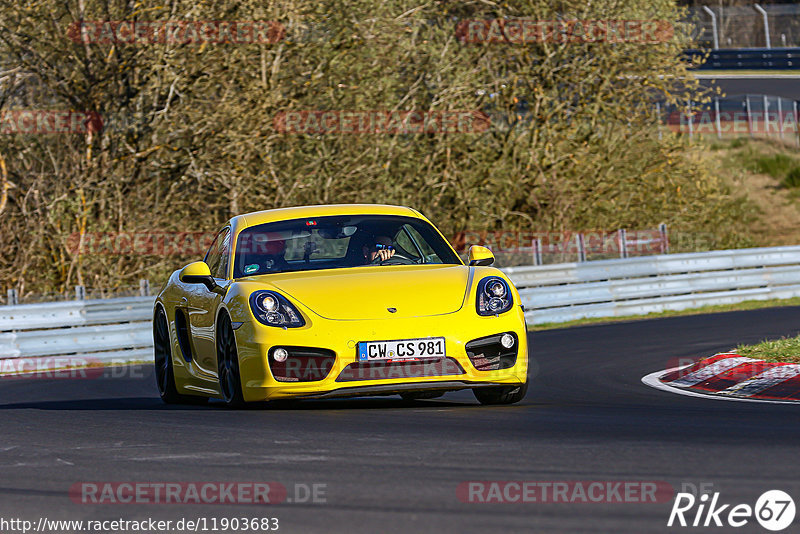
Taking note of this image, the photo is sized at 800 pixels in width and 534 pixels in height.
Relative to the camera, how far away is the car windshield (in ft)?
31.4

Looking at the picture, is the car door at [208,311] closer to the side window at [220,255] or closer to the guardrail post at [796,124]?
the side window at [220,255]

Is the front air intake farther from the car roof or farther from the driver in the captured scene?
the car roof

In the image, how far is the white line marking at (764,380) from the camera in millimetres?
9526

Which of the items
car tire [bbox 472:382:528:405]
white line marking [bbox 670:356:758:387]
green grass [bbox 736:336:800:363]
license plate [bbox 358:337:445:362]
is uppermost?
license plate [bbox 358:337:445:362]

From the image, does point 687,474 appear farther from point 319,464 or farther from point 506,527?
point 319,464

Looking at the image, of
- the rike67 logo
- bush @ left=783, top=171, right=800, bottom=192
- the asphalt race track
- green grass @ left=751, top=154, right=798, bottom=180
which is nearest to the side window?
the asphalt race track

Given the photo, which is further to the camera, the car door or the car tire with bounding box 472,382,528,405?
the car door

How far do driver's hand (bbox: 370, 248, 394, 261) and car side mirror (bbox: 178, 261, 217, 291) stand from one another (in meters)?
1.12

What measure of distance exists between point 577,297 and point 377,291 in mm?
13188

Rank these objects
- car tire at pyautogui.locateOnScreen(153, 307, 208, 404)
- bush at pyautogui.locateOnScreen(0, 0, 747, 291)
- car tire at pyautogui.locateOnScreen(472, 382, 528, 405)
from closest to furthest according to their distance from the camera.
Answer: car tire at pyautogui.locateOnScreen(472, 382, 528, 405), car tire at pyautogui.locateOnScreen(153, 307, 208, 404), bush at pyautogui.locateOnScreen(0, 0, 747, 291)

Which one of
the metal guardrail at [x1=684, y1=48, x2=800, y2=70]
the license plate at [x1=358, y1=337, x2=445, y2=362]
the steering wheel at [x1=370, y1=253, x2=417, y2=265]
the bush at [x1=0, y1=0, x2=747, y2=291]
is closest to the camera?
the license plate at [x1=358, y1=337, x2=445, y2=362]

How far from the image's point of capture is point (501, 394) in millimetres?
9109

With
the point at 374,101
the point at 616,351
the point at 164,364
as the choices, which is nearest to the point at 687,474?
the point at 164,364

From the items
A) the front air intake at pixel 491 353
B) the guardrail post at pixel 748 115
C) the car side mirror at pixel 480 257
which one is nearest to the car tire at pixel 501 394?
the front air intake at pixel 491 353
